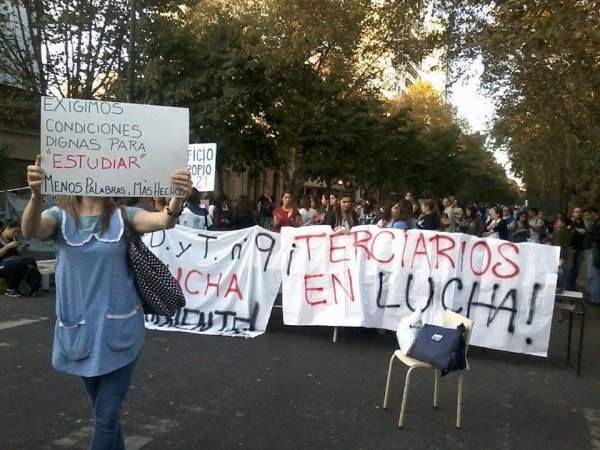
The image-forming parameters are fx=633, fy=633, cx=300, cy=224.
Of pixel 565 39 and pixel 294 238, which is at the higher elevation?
pixel 565 39

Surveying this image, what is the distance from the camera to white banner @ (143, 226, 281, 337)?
300 inches

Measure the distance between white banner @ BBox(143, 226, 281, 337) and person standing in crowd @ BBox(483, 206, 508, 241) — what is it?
260 inches

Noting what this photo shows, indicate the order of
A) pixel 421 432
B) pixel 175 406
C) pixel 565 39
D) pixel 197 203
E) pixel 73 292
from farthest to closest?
pixel 197 203
pixel 565 39
pixel 175 406
pixel 421 432
pixel 73 292

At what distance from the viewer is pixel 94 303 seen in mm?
2900

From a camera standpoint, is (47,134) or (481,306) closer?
(47,134)

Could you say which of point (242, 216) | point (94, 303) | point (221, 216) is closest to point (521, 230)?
point (242, 216)

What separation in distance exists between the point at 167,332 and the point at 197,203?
251 centimetres

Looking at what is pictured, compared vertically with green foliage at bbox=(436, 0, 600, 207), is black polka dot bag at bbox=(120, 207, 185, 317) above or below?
below

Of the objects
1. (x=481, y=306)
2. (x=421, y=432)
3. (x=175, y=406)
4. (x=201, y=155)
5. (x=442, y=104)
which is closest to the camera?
(x=421, y=432)

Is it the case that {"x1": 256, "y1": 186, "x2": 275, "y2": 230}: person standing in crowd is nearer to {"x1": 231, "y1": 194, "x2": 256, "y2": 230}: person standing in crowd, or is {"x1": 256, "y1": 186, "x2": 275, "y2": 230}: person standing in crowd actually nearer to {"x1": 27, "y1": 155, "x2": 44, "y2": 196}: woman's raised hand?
{"x1": 231, "y1": 194, "x2": 256, "y2": 230}: person standing in crowd

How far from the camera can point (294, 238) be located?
24.6 feet

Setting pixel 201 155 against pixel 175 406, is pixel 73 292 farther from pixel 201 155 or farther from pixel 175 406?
pixel 201 155

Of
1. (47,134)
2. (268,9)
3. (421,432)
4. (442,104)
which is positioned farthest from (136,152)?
(442,104)

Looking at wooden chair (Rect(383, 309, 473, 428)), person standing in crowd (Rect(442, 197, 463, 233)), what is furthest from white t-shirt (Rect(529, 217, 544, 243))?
wooden chair (Rect(383, 309, 473, 428))
